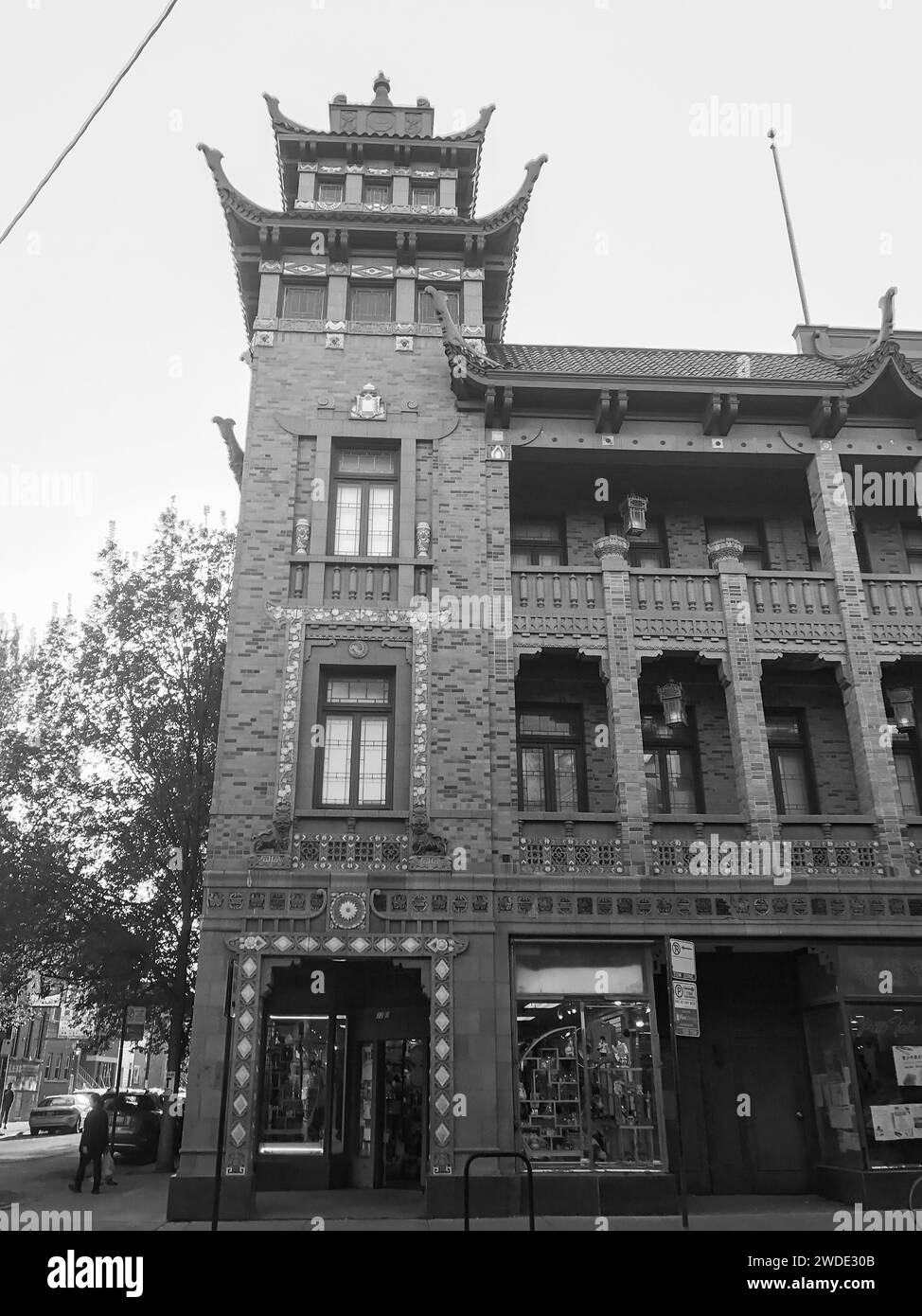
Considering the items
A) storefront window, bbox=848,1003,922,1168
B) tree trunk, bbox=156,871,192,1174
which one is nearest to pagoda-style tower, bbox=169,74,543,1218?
storefront window, bbox=848,1003,922,1168

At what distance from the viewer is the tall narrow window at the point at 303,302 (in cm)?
2016

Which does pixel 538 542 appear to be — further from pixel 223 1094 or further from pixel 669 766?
pixel 223 1094

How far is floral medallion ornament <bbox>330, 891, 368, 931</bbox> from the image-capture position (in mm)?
15625

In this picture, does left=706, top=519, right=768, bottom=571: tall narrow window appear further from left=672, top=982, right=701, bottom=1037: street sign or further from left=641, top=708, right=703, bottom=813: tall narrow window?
left=672, top=982, right=701, bottom=1037: street sign

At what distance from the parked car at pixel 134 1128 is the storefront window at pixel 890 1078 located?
17.3 meters

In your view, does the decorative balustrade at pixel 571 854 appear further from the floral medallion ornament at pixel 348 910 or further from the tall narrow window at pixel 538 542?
the tall narrow window at pixel 538 542

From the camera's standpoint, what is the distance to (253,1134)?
14586 mm

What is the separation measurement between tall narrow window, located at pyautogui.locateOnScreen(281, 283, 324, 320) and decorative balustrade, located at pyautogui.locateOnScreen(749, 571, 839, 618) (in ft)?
32.3

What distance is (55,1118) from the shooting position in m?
38.1

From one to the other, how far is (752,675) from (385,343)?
932 cm

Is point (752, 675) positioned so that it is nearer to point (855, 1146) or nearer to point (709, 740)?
point (709, 740)

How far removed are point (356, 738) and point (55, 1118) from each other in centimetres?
2931

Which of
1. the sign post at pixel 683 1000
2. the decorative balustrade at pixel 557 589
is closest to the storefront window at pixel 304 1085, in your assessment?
the sign post at pixel 683 1000

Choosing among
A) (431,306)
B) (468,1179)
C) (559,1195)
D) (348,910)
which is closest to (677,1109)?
(559,1195)
